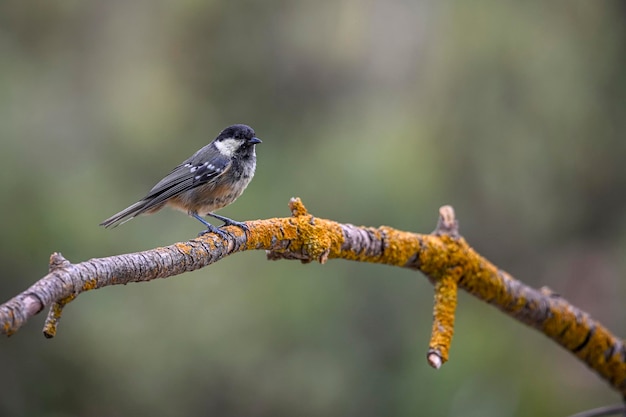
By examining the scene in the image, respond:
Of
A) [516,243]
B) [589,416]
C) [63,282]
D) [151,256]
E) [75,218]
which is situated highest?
[516,243]

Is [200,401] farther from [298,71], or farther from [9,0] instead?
[9,0]

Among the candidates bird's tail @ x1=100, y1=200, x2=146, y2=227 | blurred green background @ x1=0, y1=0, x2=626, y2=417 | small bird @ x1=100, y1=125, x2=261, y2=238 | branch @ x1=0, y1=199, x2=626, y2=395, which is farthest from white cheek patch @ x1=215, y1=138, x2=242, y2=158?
branch @ x1=0, y1=199, x2=626, y2=395

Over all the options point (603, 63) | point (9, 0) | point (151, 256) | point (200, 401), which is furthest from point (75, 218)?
point (603, 63)

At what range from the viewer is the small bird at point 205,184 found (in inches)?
135

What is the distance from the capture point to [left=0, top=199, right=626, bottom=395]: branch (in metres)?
1.97

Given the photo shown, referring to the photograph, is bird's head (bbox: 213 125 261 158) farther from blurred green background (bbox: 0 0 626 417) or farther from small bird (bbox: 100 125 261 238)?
blurred green background (bbox: 0 0 626 417)

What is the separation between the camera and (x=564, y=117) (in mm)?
4430

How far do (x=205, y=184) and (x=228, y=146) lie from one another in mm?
323

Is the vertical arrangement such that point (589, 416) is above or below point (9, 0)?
below

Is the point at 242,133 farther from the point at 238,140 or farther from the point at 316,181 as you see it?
the point at 316,181

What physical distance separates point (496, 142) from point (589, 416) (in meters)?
2.16

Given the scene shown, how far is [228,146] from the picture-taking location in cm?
367

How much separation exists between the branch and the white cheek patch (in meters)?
1.16

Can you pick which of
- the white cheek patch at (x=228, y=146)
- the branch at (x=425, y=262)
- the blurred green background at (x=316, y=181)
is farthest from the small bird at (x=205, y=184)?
the branch at (x=425, y=262)
